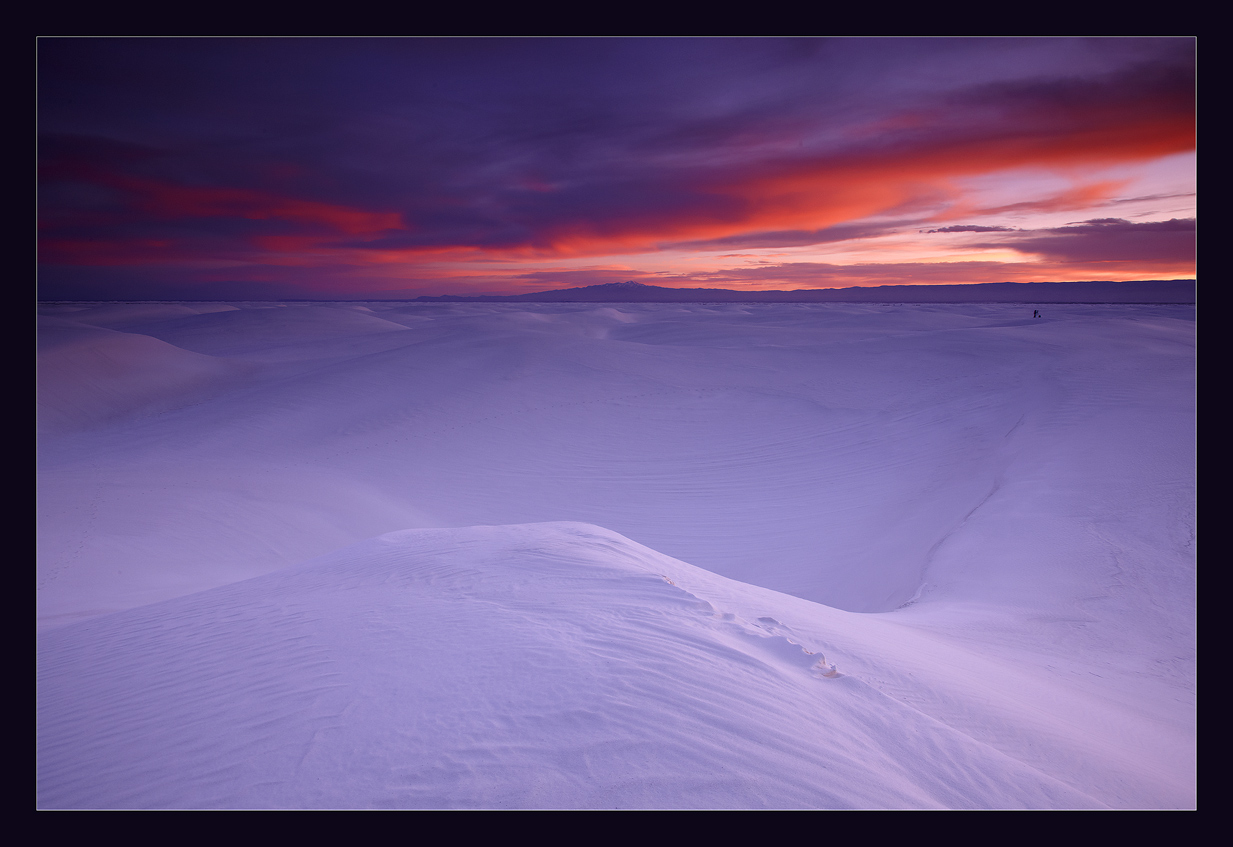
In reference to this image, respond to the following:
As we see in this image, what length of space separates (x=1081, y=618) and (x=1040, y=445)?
4286 mm

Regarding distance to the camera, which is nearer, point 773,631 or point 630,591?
point 773,631

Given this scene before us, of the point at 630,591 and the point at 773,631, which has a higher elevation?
the point at 630,591

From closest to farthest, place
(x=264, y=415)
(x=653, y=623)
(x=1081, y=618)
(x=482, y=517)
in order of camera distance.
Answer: (x=653, y=623), (x=1081, y=618), (x=482, y=517), (x=264, y=415)

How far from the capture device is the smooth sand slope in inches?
94.8

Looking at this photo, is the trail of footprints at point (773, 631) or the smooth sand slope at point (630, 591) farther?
the trail of footprints at point (773, 631)

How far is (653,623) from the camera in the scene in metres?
3.29

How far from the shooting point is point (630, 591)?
12.3 ft

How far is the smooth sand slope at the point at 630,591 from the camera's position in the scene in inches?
94.8

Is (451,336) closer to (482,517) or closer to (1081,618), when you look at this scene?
(482,517)

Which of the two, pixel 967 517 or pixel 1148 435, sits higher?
pixel 1148 435

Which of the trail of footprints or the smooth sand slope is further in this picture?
the trail of footprints

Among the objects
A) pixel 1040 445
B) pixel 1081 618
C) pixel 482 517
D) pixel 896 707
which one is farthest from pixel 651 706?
pixel 1040 445

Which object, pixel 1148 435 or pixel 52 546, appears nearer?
pixel 52 546

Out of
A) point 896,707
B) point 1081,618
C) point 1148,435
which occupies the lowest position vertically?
point 1081,618
